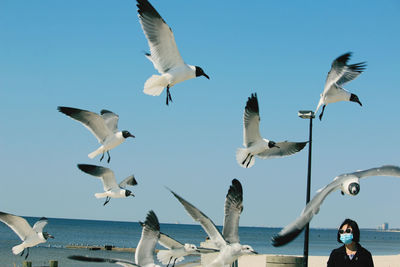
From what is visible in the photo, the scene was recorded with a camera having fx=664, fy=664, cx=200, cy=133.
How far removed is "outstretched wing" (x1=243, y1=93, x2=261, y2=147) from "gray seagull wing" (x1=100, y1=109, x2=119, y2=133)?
2154mm

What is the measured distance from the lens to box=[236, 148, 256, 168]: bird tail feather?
9570mm

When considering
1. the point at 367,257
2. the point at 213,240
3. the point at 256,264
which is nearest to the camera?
the point at 367,257

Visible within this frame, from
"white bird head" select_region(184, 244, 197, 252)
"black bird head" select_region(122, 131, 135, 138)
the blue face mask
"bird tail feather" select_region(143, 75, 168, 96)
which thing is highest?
"bird tail feather" select_region(143, 75, 168, 96)

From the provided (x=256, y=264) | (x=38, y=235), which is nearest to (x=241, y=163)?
(x=38, y=235)

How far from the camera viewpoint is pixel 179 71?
27.8 feet

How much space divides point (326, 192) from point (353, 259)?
1.75 ft

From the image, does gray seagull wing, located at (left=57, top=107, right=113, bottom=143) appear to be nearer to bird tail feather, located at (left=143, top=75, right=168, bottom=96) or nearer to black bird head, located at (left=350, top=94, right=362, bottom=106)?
bird tail feather, located at (left=143, top=75, right=168, bottom=96)

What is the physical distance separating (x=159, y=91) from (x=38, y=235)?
4601mm

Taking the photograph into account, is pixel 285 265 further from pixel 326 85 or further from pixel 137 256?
pixel 326 85

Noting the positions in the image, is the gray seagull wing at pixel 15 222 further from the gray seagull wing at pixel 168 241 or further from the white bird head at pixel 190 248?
the white bird head at pixel 190 248

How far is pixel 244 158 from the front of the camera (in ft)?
31.6

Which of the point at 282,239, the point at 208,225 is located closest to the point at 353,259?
the point at 282,239

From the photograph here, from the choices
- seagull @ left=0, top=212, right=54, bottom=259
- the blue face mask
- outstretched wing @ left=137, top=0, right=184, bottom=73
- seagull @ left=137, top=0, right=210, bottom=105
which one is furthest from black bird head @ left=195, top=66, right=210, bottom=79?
seagull @ left=0, top=212, right=54, bottom=259

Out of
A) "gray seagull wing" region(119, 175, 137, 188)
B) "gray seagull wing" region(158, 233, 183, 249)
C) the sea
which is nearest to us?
"gray seagull wing" region(158, 233, 183, 249)
